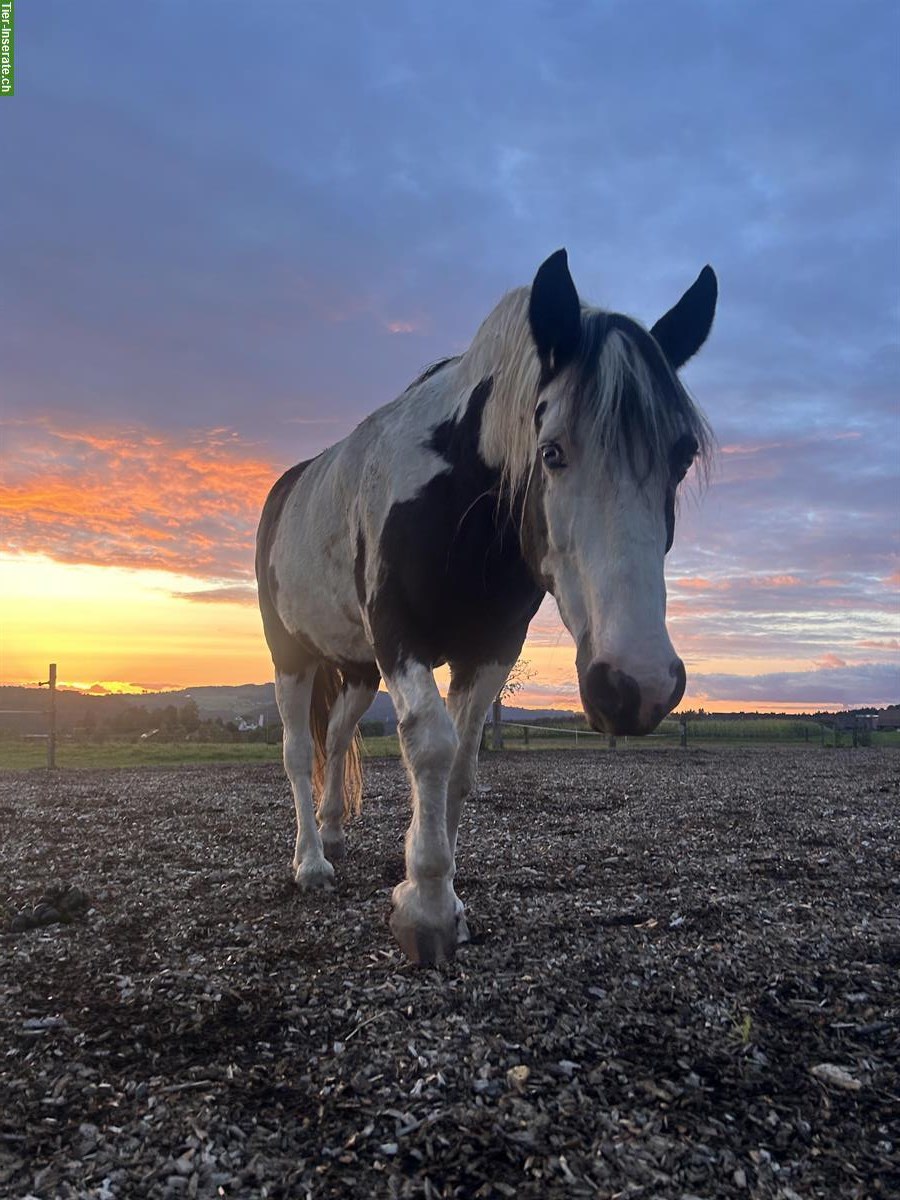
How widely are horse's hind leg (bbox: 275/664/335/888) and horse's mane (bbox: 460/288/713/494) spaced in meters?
2.63

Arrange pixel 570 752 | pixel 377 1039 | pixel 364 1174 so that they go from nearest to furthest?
1. pixel 364 1174
2. pixel 377 1039
3. pixel 570 752

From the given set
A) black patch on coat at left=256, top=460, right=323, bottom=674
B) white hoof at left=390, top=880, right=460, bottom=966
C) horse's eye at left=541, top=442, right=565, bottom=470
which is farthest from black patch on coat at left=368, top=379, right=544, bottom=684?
black patch on coat at left=256, top=460, right=323, bottom=674

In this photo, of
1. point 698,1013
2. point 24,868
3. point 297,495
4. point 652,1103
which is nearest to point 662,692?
point 652,1103

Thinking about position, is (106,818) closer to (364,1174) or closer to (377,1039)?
(377,1039)

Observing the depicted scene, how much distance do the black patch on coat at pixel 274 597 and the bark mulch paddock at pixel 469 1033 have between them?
1396 mm

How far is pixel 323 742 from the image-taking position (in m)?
5.79

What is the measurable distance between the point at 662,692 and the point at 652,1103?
110 cm

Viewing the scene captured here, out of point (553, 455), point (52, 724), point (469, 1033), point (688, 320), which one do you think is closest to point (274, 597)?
point (553, 455)

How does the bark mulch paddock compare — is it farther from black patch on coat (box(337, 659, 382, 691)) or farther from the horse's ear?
the horse's ear

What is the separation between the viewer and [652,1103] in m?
2.02

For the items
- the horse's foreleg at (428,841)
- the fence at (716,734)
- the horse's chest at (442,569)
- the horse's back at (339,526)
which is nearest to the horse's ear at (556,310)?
the horse's chest at (442,569)

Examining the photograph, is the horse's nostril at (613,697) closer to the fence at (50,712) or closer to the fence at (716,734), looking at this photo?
the fence at (50,712)

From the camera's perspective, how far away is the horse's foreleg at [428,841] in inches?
117

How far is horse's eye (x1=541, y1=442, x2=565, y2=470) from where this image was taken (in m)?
2.54
